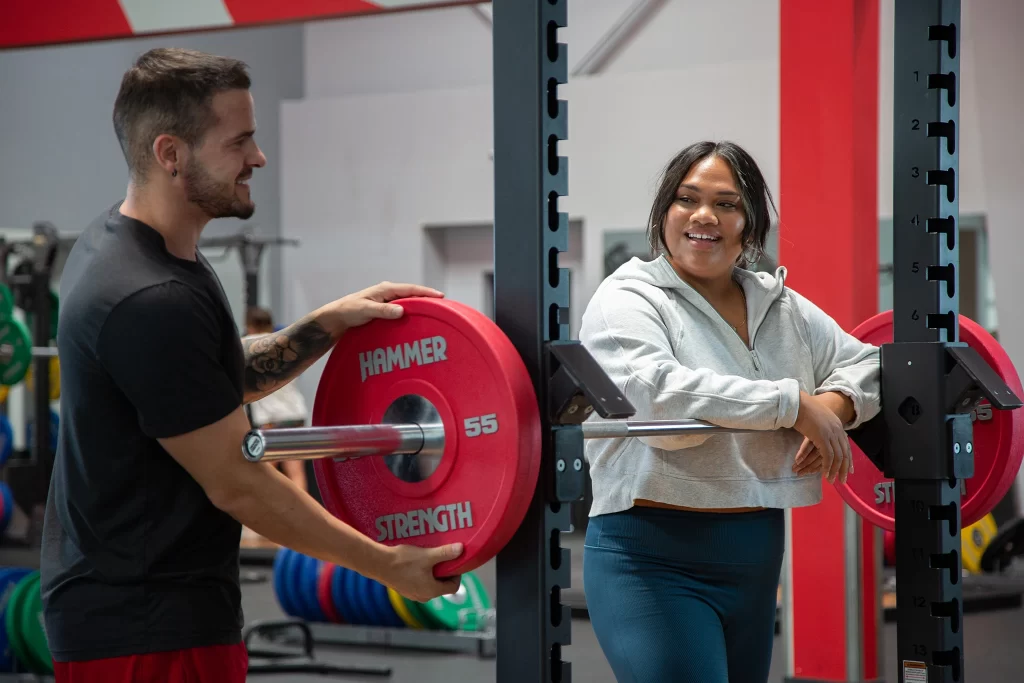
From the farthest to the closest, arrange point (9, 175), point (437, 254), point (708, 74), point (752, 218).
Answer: point (437, 254) < point (9, 175) < point (708, 74) < point (752, 218)

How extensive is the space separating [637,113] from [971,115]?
7.59ft

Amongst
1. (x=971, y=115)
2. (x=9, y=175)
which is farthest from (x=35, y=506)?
(x=971, y=115)

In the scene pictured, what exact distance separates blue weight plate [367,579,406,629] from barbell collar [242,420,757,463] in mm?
4072

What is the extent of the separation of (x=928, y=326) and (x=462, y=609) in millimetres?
4042

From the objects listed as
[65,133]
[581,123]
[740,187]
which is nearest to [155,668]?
[740,187]

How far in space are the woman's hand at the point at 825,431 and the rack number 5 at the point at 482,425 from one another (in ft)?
2.12

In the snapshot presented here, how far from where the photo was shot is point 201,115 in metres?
1.51

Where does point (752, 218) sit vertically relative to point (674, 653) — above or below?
above

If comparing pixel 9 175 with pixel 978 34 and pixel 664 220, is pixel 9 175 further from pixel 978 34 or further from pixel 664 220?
pixel 664 220

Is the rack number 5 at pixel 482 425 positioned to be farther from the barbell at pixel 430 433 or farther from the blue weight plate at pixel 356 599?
the blue weight plate at pixel 356 599

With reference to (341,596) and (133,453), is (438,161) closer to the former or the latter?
(341,596)

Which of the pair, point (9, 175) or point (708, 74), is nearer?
point (708, 74)

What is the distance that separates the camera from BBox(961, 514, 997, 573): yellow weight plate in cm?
679

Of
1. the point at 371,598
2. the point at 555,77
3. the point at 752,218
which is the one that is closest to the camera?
the point at 555,77
